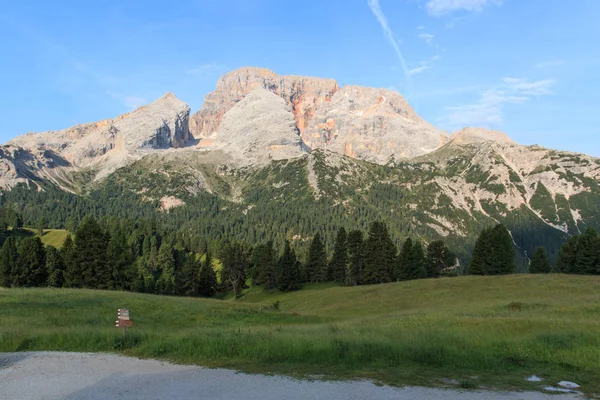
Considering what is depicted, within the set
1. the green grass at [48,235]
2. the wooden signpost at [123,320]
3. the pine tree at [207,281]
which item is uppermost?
the green grass at [48,235]

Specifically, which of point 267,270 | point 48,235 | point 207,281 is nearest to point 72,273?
point 207,281

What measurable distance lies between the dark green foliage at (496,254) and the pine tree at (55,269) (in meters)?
82.4

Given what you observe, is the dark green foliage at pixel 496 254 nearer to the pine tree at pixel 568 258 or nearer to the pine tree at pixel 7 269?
the pine tree at pixel 568 258

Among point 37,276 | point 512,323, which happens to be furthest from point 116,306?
point 37,276

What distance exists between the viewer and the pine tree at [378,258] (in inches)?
3556

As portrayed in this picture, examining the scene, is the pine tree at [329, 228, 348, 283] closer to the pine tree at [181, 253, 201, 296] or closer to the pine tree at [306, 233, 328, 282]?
the pine tree at [306, 233, 328, 282]

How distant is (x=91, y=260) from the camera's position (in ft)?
244

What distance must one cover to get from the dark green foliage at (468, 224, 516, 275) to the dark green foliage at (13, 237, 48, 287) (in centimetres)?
8780

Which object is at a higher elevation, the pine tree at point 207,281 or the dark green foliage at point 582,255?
the dark green foliage at point 582,255

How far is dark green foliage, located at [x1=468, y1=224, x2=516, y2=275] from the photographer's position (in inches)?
3440

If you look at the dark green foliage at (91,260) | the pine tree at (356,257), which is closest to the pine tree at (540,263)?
the pine tree at (356,257)

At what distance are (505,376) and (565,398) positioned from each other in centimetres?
323

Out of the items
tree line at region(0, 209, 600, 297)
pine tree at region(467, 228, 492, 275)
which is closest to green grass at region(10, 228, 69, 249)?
tree line at region(0, 209, 600, 297)

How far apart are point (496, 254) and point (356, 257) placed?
95.1 feet
